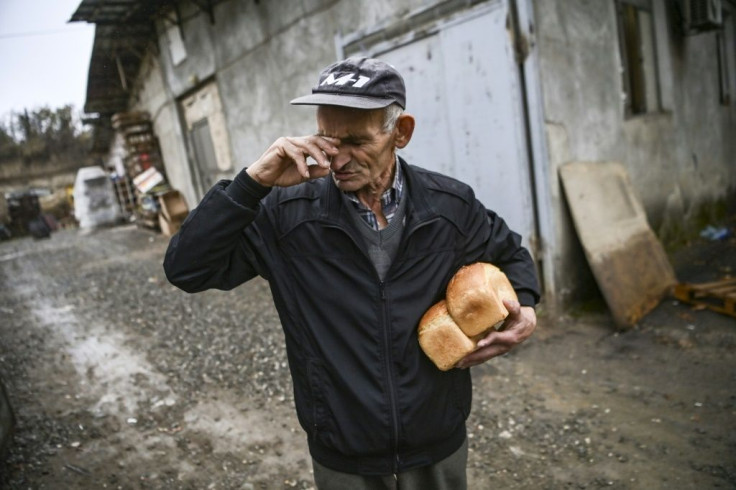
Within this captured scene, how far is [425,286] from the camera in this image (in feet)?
5.13

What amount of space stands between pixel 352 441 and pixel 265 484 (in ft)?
5.34

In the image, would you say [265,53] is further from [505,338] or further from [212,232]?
[505,338]

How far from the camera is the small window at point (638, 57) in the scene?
5.63 metres

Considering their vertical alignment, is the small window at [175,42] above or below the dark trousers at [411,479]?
above

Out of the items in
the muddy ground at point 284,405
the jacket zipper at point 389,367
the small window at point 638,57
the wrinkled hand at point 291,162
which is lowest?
the muddy ground at point 284,405

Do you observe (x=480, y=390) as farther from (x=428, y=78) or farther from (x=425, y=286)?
(x=428, y=78)

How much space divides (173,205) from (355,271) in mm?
12153

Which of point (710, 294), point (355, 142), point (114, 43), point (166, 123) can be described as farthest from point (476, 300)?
point (114, 43)

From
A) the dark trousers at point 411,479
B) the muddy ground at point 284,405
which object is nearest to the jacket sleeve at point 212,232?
the dark trousers at point 411,479

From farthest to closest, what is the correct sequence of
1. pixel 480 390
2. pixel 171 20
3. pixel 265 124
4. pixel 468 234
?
pixel 171 20
pixel 265 124
pixel 480 390
pixel 468 234

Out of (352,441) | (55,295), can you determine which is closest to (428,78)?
(352,441)

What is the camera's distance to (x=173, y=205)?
12.4m

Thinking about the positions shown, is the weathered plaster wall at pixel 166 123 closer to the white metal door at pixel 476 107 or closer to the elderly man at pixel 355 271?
the white metal door at pixel 476 107

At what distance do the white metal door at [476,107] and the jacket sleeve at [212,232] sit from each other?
11.3 feet
